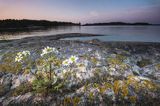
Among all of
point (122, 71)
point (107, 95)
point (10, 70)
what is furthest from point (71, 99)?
point (10, 70)

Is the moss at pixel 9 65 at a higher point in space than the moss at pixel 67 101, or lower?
higher

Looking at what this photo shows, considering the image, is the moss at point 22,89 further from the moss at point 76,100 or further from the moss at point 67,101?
the moss at point 76,100

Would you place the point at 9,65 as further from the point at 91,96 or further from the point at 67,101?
the point at 91,96

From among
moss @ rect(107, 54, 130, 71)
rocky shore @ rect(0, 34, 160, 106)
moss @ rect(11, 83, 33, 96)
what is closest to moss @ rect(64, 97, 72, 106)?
rocky shore @ rect(0, 34, 160, 106)

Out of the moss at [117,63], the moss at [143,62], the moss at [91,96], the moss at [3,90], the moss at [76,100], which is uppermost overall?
the moss at [117,63]

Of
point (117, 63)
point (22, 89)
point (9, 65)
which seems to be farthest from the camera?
point (9, 65)

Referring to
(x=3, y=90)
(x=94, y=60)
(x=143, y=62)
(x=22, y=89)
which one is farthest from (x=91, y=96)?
(x=143, y=62)

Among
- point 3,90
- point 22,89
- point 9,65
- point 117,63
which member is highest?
point 117,63

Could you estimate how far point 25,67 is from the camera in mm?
6918

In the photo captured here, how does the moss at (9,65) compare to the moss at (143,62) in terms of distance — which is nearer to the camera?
the moss at (9,65)

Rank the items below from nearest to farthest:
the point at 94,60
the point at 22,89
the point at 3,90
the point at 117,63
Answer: the point at 22,89, the point at 3,90, the point at 117,63, the point at 94,60

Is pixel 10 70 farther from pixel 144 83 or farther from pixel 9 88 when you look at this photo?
pixel 144 83

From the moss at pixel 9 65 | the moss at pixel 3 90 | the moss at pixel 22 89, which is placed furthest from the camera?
the moss at pixel 9 65

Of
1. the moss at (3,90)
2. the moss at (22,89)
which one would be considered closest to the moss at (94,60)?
the moss at (22,89)
